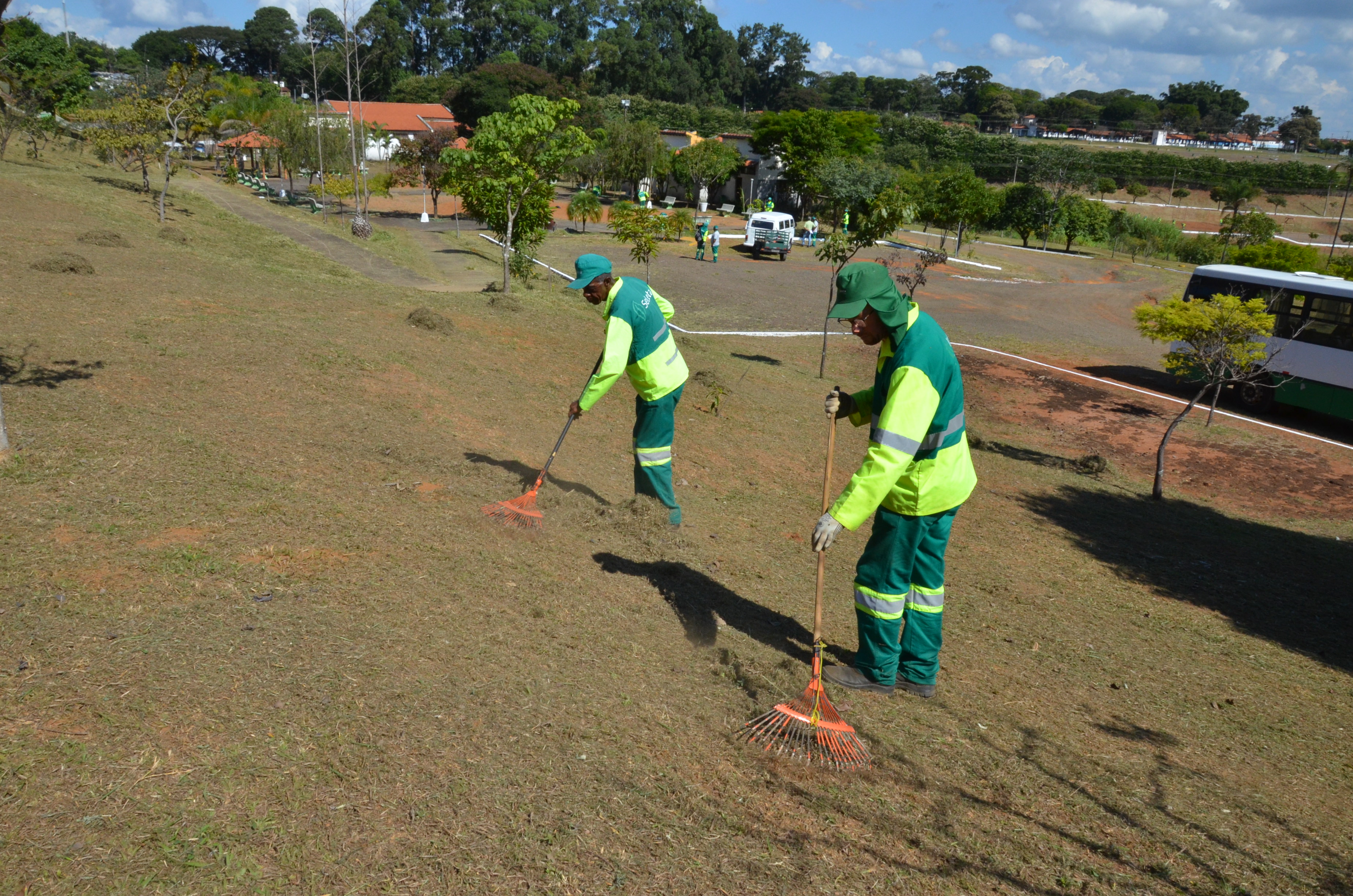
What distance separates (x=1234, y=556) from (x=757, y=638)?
6.45m

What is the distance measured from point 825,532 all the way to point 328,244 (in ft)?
73.9

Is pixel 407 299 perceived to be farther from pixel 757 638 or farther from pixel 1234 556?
pixel 1234 556

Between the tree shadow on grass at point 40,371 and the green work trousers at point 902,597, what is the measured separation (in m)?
6.39

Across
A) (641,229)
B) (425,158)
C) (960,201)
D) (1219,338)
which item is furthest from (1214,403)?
(425,158)

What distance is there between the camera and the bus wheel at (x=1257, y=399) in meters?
16.8

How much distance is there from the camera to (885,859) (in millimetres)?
3135

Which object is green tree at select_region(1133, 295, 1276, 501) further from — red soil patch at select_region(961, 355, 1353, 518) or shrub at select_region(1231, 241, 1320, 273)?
shrub at select_region(1231, 241, 1320, 273)

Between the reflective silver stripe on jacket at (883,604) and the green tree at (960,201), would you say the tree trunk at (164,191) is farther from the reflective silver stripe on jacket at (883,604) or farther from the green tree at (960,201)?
the green tree at (960,201)


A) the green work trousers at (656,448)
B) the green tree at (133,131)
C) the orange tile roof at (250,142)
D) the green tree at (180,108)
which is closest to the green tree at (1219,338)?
the green work trousers at (656,448)

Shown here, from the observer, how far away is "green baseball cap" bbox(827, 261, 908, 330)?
159 inches

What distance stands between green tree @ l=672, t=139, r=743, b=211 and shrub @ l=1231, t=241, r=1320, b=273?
87.4ft

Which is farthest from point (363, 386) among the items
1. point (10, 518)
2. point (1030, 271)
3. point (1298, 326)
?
point (1030, 271)

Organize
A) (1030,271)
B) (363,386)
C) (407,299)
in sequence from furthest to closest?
(1030,271)
(407,299)
(363,386)

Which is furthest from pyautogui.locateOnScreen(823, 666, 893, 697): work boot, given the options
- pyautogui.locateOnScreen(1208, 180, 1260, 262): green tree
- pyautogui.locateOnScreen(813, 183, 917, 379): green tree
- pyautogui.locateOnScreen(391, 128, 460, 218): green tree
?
pyautogui.locateOnScreen(1208, 180, 1260, 262): green tree
